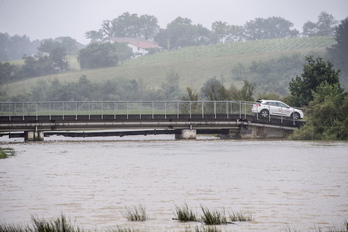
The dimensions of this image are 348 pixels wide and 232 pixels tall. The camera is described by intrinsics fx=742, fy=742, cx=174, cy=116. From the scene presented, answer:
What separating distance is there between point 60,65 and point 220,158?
13442cm

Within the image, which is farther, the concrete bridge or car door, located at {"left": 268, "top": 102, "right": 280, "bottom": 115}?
car door, located at {"left": 268, "top": 102, "right": 280, "bottom": 115}

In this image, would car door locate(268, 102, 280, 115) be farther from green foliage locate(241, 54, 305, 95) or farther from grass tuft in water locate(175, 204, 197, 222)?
green foliage locate(241, 54, 305, 95)

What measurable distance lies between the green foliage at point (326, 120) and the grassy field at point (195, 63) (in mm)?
76974

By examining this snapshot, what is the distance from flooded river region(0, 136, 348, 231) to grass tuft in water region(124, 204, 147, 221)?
0.25 meters

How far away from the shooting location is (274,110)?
223 feet

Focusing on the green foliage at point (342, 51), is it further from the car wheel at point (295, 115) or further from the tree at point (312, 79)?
the car wheel at point (295, 115)

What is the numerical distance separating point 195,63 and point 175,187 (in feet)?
464

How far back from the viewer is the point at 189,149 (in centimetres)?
5219

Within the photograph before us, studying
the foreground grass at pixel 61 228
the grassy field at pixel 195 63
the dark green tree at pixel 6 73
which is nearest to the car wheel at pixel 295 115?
the foreground grass at pixel 61 228

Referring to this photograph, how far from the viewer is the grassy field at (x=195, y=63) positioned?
496 feet

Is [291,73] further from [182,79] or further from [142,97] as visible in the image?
[142,97]

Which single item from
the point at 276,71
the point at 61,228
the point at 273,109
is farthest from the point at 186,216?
the point at 276,71

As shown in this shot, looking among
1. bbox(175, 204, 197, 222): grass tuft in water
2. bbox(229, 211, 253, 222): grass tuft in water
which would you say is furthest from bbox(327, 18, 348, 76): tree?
bbox(175, 204, 197, 222): grass tuft in water

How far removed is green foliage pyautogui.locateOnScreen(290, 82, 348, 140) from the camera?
200 ft
